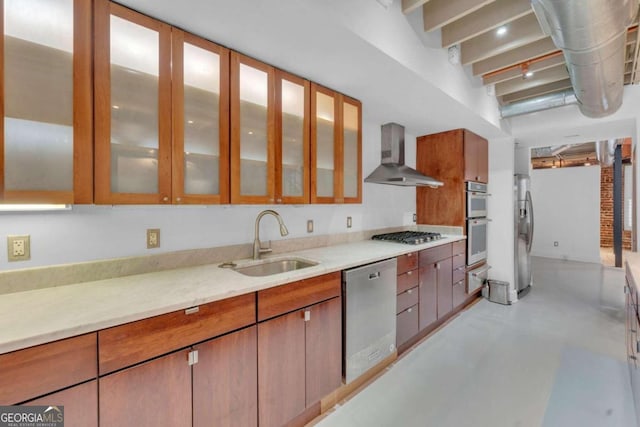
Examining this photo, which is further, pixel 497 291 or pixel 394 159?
pixel 497 291

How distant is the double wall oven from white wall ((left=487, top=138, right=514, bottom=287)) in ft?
0.38

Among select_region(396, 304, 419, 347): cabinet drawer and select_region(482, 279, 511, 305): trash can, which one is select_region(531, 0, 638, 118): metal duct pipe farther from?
select_region(482, 279, 511, 305): trash can

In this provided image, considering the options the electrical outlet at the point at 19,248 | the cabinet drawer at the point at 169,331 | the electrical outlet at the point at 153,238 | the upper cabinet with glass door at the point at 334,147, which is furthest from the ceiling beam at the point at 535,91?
the electrical outlet at the point at 19,248

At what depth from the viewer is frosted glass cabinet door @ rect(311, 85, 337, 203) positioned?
2.11 m

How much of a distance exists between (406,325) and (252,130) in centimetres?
207

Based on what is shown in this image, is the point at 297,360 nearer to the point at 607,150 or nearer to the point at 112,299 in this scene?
the point at 112,299

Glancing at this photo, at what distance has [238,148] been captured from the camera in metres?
1.68

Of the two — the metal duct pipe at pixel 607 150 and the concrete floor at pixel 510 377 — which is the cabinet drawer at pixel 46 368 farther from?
the metal duct pipe at pixel 607 150

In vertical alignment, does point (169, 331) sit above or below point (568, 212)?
below

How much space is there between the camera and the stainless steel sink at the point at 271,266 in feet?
6.25

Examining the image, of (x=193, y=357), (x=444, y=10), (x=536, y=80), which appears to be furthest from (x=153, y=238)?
(x=536, y=80)

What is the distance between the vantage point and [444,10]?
186 centimetres

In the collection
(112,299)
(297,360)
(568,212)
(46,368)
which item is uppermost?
(568,212)

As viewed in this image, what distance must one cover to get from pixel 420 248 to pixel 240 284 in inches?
71.3
